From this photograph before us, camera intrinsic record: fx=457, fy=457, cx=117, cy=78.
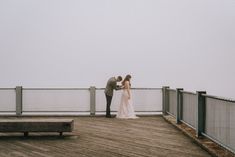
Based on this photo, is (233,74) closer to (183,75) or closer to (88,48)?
(183,75)

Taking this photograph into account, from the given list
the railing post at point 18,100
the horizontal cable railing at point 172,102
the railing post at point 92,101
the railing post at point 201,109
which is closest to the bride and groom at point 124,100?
the railing post at point 92,101

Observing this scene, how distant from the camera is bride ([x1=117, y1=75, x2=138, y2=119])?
19938mm

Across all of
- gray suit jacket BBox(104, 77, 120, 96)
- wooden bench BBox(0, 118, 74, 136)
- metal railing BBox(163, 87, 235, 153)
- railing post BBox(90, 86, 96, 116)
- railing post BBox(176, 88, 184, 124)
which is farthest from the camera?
railing post BBox(90, 86, 96, 116)

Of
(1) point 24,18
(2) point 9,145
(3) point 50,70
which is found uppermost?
(1) point 24,18

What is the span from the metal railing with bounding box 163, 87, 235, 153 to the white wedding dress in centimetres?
421

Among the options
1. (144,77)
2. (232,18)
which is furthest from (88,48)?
(232,18)

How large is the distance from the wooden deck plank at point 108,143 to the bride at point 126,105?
3519mm

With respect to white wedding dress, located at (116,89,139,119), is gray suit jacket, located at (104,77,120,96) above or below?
above

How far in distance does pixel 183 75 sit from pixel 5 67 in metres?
18.6

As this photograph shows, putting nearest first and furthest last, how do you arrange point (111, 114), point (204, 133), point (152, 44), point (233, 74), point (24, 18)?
point (204, 133) < point (111, 114) < point (24, 18) < point (152, 44) < point (233, 74)

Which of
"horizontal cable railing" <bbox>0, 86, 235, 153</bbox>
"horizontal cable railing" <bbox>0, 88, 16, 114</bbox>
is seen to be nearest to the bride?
"horizontal cable railing" <bbox>0, 86, 235, 153</bbox>

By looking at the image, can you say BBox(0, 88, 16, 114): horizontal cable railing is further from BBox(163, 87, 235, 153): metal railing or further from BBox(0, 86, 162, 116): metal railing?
BBox(163, 87, 235, 153): metal railing

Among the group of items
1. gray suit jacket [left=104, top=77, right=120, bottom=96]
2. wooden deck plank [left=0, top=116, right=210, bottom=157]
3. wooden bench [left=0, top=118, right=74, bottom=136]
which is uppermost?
gray suit jacket [left=104, top=77, right=120, bottom=96]

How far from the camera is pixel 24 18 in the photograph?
137 ft
